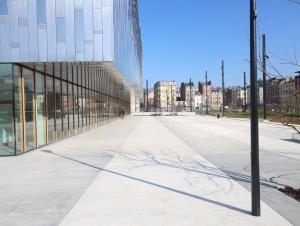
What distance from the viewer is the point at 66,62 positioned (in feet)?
58.8

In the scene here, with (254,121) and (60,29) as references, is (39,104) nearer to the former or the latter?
(60,29)

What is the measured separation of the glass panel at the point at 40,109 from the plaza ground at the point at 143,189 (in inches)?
132

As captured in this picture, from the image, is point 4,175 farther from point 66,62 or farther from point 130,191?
point 66,62

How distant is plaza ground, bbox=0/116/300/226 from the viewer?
6.50m

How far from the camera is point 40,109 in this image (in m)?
18.5

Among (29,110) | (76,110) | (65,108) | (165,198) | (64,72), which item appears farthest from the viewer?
(76,110)

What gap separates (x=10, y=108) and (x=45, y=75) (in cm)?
447

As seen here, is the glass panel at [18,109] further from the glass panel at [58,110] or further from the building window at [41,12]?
the glass panel at [58,110]

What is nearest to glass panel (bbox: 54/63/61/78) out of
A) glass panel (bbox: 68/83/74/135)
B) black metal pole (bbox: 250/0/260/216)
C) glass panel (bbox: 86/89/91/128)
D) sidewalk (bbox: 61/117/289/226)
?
glass panel (bbox: 68/83/74/135)

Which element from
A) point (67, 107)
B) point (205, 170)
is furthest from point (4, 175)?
point (67, 107)

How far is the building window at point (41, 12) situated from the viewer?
17.9 meters

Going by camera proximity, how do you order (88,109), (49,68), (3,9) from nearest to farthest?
1. (3,9)
2. (49,68)
3. (88,109)

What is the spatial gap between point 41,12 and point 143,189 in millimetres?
11772

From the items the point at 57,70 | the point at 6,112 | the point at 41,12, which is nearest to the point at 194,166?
the point at 6,112
